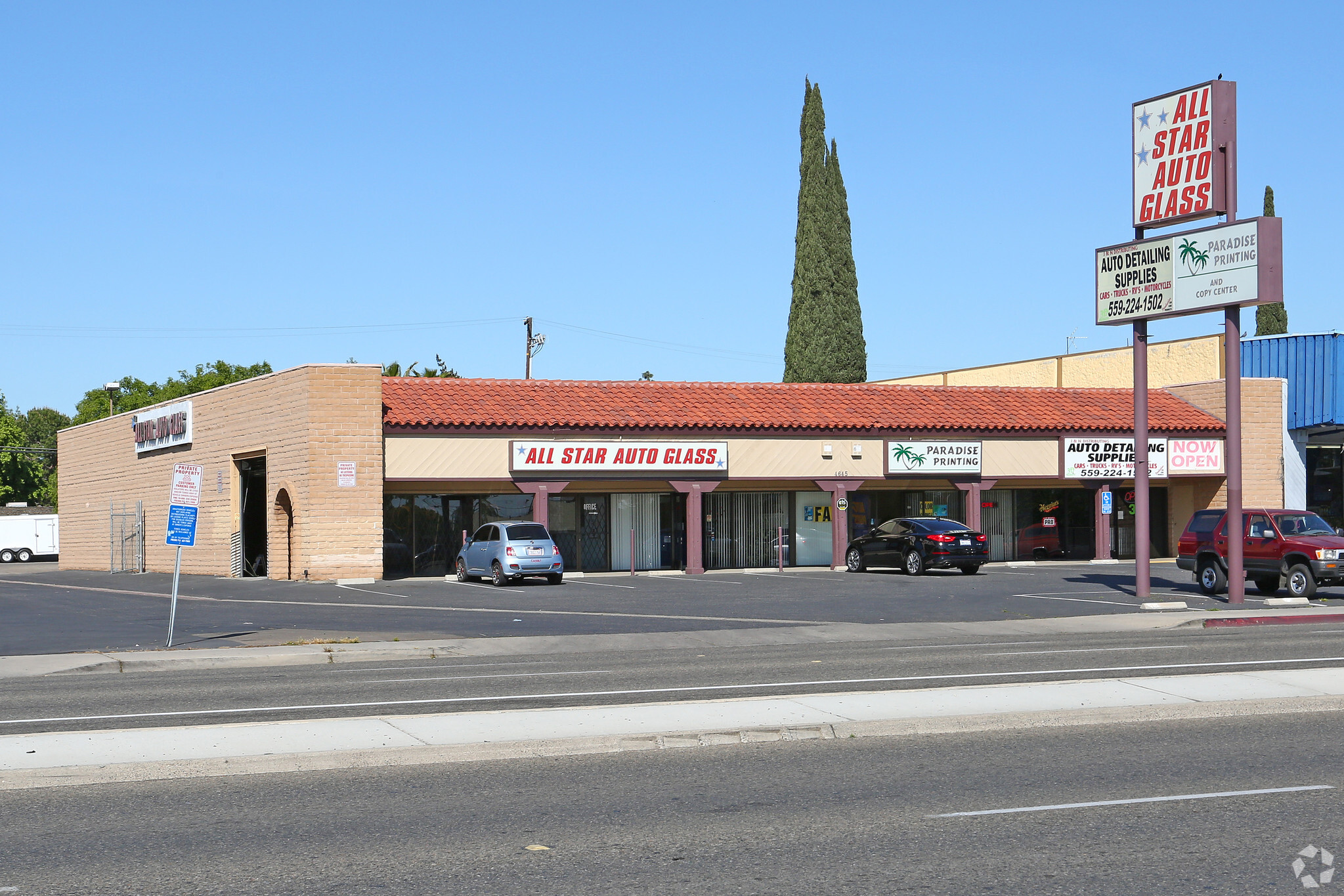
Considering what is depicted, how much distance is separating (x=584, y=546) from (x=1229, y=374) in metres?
19.9

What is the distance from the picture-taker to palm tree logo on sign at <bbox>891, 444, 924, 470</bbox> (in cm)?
4088

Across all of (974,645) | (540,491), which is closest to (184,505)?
(974,645)

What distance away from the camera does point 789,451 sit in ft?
132

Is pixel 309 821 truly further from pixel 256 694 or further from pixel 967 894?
pixel 256 694

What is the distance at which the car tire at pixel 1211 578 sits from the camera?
28.6m

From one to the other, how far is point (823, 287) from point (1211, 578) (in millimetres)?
30984

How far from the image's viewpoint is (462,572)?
3544cm

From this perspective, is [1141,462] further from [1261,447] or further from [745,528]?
[1261,447]

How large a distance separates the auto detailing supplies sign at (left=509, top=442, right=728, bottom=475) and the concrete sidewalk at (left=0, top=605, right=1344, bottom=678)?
16.0m

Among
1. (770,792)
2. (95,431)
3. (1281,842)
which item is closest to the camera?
(1281,842)

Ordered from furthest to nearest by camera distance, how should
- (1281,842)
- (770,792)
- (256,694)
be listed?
(256,694)
(770,792)
(1281,842)

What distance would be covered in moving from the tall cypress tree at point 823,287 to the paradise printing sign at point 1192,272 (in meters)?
30.0

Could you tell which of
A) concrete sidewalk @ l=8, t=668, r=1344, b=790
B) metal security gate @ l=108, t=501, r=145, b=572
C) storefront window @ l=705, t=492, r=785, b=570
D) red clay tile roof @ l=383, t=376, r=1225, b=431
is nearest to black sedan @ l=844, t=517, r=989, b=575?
storefront window @ l=705, t=492, r=785, b=570

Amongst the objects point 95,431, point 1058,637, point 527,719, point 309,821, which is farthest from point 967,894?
point 95,431
